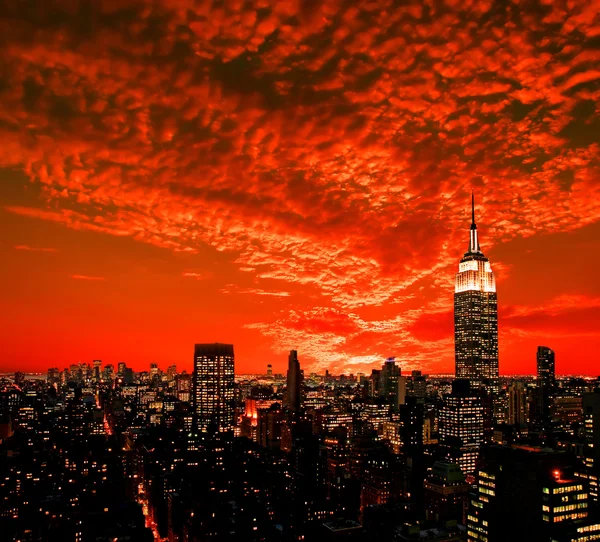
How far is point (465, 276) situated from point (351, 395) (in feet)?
176

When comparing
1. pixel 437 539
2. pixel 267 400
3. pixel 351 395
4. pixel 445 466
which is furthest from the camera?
pixel 351 395

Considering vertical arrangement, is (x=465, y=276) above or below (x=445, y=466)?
above

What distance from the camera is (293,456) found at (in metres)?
91.4

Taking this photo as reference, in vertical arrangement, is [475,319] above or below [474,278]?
below

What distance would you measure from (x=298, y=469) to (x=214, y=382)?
229 feet

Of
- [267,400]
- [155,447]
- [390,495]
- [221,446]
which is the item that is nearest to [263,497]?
[390,495]

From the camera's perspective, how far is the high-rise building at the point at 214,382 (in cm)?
14418

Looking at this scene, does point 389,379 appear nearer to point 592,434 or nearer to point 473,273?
point 473,273

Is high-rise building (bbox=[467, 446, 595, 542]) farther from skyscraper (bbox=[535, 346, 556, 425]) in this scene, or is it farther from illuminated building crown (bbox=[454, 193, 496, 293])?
illuminated building crown (bbox=[454, 193, 496, 293])

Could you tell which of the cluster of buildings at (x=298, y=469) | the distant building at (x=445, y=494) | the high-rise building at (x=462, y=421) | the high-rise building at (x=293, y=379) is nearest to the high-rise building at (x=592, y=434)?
the cluster of buildings at (x=298, y=469)

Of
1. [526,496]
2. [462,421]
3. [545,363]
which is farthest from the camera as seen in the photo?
[545,363]

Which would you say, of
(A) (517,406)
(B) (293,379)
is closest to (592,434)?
(A) (517,406)

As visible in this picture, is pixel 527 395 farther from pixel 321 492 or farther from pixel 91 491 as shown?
pixel 91 491

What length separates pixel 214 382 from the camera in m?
150
